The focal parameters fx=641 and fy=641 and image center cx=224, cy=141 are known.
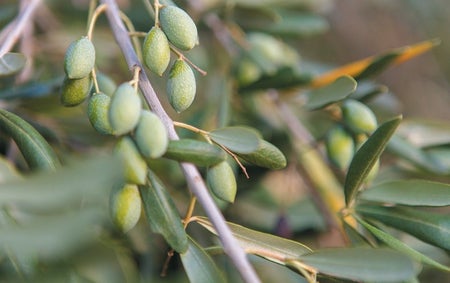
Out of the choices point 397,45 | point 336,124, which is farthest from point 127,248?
point 397,45

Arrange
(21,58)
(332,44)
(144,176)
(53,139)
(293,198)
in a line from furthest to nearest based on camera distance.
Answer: (332,44) < (293,198) < (53,139) < (21,58) < (144,176)

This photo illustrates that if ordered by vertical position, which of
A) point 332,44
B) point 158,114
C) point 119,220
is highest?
point 158,114

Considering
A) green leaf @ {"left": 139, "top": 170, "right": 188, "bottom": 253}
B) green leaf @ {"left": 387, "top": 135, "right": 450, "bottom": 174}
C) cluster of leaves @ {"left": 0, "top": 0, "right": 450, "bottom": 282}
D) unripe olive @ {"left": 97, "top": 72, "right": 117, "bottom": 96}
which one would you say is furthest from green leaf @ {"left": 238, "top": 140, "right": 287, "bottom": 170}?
green leaf @ {"left": 387, "top": 135, "right": 450, "bottom": 174}

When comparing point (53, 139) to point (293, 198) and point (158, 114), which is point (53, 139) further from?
point (293, 198)

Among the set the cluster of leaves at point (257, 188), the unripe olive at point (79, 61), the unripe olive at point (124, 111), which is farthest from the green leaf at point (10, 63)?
the unripe olive at point (124, 111)

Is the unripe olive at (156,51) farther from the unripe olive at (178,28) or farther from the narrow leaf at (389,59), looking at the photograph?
the narrow leaf at (389,59)

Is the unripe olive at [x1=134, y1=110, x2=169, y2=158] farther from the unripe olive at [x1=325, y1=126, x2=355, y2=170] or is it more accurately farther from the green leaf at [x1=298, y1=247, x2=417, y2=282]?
the unripe olive at [x1=325, y1=126, x2=355, y2=170]
